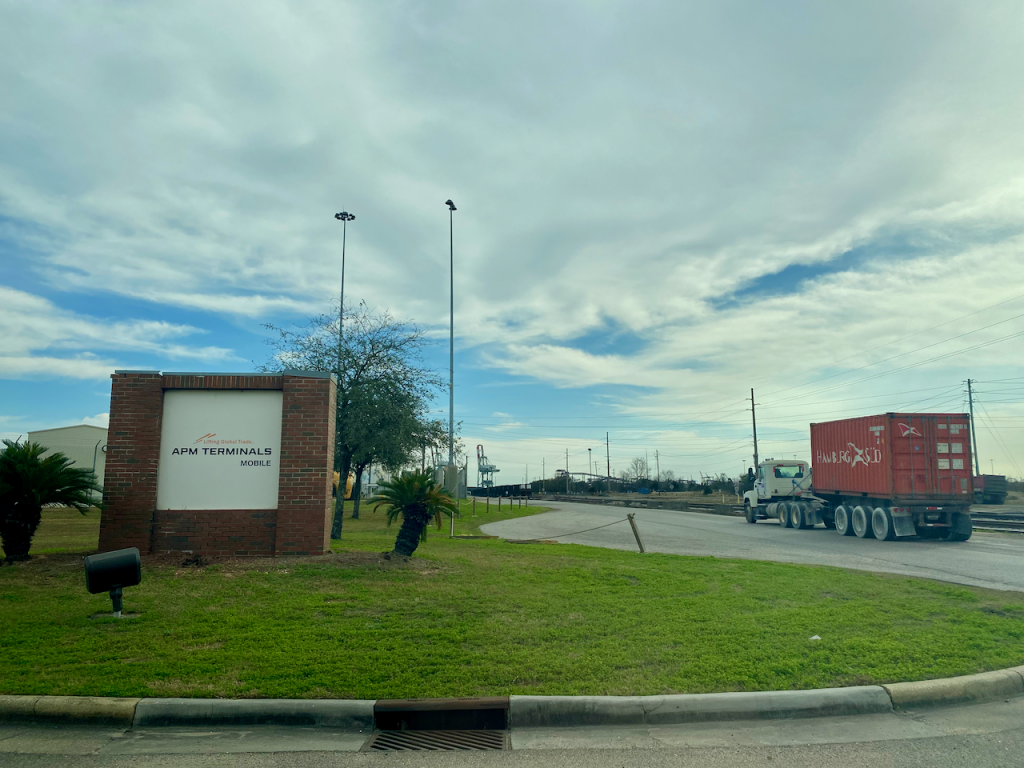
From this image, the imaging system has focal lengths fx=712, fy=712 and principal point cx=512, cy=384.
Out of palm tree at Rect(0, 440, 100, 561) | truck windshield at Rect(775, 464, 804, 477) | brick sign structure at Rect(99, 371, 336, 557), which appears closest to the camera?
palm tree at Rect(0, 440, 100, 561)

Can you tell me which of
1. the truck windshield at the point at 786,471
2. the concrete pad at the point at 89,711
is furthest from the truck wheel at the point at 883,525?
the concrete pad at the point at 89,711

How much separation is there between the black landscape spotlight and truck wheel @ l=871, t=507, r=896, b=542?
817 inches

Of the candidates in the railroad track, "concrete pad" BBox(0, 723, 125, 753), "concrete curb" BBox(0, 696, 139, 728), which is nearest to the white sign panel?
"concrete curb" BBox(0, 696, 139, 728)

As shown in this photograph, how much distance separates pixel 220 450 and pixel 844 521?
813 inches

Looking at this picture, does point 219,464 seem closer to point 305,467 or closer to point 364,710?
point 305,467

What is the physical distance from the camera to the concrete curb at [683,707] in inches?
205

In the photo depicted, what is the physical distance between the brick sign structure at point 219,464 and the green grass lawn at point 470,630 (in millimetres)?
788

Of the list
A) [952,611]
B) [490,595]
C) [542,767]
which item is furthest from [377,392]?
[542,767]

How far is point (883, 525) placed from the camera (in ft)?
71.7

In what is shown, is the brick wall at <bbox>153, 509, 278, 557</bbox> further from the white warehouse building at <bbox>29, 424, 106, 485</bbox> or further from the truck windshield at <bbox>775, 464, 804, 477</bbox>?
the white warehouse building at <bbox>29, 424, 106, 485</bbox>

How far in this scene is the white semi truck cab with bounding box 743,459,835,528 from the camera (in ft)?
96.9

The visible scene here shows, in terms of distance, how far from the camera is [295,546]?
11.6 metres

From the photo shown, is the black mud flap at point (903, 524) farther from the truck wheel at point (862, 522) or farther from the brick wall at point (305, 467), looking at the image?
the brick wall at point (305, 467)

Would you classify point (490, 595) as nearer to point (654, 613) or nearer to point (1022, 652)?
point (654, 613)
